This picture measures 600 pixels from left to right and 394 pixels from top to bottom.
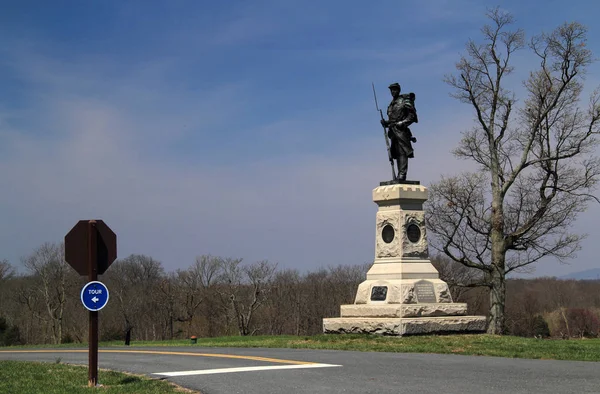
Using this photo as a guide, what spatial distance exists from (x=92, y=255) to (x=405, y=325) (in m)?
8.88

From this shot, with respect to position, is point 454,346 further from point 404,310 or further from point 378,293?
point 378,293

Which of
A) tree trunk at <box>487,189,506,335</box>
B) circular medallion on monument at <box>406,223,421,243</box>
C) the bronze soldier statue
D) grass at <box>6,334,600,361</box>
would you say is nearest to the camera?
grass at <box>6,334,600,361</box>

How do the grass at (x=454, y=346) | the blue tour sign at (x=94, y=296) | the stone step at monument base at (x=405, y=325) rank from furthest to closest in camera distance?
the stone step at monument base at (x=405, y=325) → the grass at (x=454, y=346) → the blue tour sign at (x=94, y=296)

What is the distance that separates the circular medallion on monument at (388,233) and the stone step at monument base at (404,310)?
1.85m

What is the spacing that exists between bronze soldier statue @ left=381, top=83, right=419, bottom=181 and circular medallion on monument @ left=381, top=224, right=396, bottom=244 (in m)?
1.45

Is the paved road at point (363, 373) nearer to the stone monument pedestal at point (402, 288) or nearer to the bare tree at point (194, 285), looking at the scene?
the stone monument pedestal at point (402, 288)

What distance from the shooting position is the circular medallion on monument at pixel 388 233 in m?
18.7

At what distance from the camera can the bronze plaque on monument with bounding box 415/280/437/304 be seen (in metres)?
17.9

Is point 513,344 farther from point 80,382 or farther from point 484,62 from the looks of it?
point 484,62

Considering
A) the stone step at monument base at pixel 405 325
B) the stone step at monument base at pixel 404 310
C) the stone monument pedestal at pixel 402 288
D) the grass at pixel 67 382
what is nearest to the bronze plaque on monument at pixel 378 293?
the stone monument pedestal at pixel 402 288

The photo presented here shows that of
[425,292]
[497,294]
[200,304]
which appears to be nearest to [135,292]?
[200,304]

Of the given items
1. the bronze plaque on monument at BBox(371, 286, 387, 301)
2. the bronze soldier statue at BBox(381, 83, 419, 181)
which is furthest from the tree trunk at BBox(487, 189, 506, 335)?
the bronze plaque on monument at BBox(371, 286, 387, 301)

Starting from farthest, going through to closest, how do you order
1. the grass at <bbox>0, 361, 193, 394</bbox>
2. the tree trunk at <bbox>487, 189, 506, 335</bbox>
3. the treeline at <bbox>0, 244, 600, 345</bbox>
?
the treeline at <bbox>0, 244, 600, 345</bbox> → the tree trunk at <bbox>487, 189, 506, 335</bbox> → the grass at <bbox>0, 361, 193, 394</bbox>

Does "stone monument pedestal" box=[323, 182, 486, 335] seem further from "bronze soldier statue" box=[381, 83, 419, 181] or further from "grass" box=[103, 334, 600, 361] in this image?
"bronze soldier statue" box=[381, 83, 419, 181]
